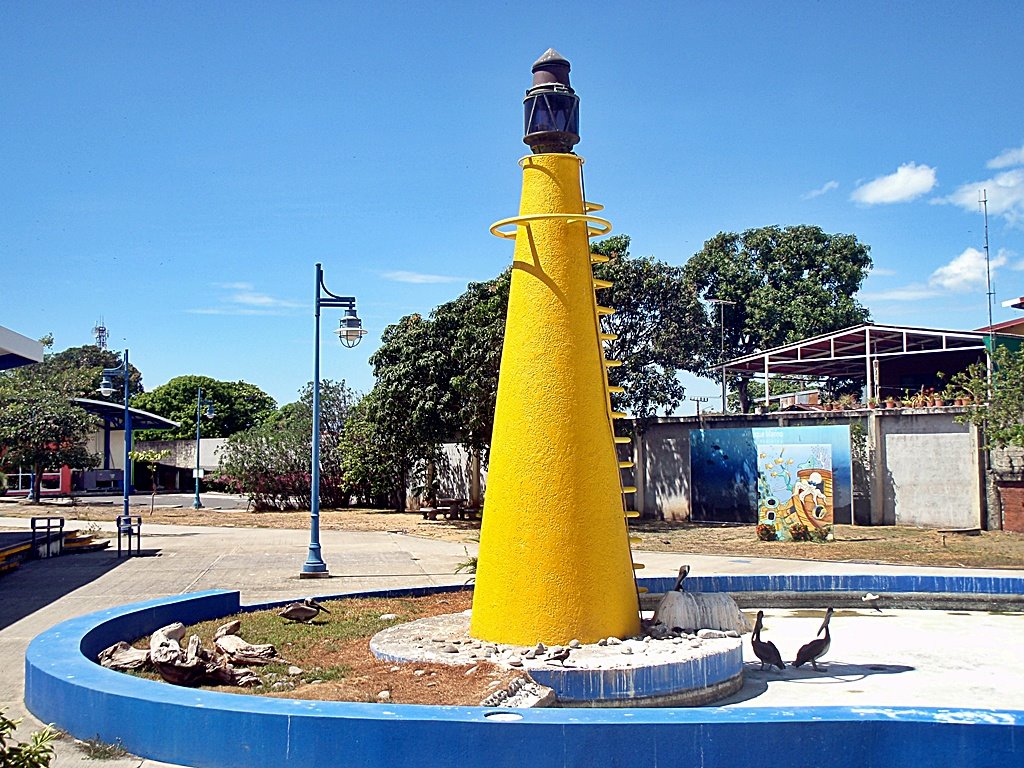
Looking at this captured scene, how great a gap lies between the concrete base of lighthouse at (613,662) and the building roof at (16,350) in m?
12.5

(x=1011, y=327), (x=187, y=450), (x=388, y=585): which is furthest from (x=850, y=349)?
(x=187, y=450)

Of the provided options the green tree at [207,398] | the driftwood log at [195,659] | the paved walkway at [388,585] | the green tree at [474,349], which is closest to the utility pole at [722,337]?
the green tree at [474,349]

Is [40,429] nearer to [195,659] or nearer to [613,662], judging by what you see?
[195,659]

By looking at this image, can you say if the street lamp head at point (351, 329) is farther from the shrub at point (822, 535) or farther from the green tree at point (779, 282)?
the green tree at point (779, 282)

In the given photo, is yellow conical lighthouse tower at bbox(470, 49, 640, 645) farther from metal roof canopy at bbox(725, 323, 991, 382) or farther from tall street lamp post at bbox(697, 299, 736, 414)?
tall street lamp post at bbox(697, 299, 736, 414)

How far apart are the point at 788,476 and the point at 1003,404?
215 inches

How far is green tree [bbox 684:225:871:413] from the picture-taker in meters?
42.3

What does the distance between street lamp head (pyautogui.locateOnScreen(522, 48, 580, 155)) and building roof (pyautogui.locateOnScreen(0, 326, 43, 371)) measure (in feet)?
42.3

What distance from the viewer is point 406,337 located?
1244 inches

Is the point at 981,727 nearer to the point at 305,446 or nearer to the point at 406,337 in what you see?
the point at 406,337

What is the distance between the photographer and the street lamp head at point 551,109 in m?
9.48

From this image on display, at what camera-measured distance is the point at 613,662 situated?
313 inches

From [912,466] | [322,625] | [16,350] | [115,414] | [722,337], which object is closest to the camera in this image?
[322,625]

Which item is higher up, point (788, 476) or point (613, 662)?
point (788, 476)
